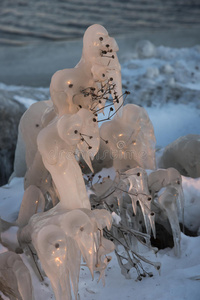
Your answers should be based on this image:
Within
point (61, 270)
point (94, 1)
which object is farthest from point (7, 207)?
point (94, 1)

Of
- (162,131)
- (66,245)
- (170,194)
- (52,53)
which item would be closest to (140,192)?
(170,194)

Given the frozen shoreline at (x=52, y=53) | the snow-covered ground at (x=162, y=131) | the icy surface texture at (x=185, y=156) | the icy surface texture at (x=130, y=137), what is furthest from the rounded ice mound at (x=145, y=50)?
the icy surface texture at (x=130, y=137)

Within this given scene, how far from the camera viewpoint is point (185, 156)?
2299mm

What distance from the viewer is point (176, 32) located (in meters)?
5.66

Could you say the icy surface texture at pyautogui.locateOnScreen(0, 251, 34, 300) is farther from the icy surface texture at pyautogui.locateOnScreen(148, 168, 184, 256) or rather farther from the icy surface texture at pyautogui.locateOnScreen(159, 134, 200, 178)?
the icy surface texture at pyautogui.locateOnScreen(159, 134, 200, 178)

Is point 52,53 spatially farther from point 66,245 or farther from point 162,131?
point 66,245

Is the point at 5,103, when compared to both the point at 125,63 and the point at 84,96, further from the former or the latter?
the point at 84,96

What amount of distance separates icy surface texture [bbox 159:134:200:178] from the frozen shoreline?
2.52 metres

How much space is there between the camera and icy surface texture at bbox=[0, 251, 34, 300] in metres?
1.47

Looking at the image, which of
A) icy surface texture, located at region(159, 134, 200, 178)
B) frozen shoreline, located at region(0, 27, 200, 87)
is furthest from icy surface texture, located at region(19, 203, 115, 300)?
frozen shoreline, located at region(0, 27, 200, 87)

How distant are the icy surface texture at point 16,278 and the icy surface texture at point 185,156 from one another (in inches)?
41.9

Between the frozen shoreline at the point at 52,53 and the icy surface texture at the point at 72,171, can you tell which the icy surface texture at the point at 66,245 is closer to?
the icy surface texture at the point at 72,171

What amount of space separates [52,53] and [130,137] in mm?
3530

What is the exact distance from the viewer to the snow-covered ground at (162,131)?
169 centimetres
